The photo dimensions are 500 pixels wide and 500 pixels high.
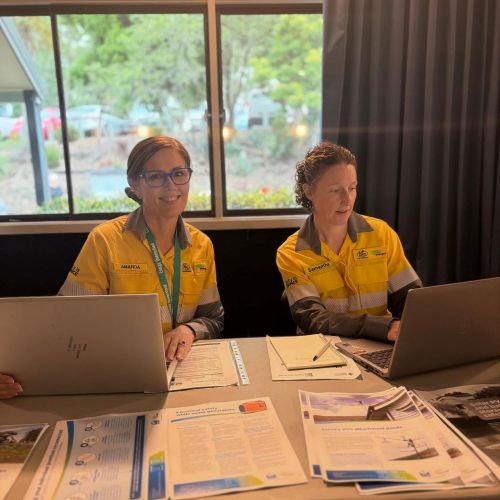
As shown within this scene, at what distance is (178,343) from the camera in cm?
153

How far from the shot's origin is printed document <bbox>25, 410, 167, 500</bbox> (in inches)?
35.3

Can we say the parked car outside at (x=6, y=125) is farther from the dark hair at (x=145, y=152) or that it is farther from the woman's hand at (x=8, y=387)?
the woman's hand at (x=8, y=387)

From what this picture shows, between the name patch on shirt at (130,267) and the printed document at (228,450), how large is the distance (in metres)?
0.68

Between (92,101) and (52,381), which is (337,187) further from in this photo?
(92,101)

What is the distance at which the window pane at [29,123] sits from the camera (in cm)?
282

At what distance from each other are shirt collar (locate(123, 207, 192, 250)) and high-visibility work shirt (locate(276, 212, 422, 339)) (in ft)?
1.26

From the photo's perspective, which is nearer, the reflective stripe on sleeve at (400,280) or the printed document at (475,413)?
the printed document at (475,413)

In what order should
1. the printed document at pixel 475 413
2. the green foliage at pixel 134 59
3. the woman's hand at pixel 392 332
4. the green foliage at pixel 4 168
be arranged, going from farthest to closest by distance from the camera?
the green foliage at pixel 4 168, the green foliage at pixel 134 59, the woman's hand at pixel 392 332, the printed document at pixel 475 413

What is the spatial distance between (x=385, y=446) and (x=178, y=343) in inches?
29.4

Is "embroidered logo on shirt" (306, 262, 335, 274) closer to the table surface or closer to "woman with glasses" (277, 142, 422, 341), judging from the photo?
"woman with glasses" (277, 142, 422, 341)

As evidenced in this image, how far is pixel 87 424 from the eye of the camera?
113cm

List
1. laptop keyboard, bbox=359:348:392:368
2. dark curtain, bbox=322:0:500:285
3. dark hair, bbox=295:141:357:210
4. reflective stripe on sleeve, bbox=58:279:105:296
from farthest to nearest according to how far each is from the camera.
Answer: dark curtain, bbox=322:0:500:285 < dark hair, bbox=295:141:357:210 < reflective stripe on sleeve, bbox=58:279:105:296 < laptop keyboard, bbox=359:348:392:368

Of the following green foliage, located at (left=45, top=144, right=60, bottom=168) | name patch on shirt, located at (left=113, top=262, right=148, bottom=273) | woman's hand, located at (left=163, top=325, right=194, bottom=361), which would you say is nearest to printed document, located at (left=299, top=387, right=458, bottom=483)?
woman's hand, located at (left=163, top=325, right=194, bottom=361)


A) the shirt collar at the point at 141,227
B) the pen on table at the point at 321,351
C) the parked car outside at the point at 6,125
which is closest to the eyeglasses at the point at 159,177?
the shirt collar at the point at 141,227
